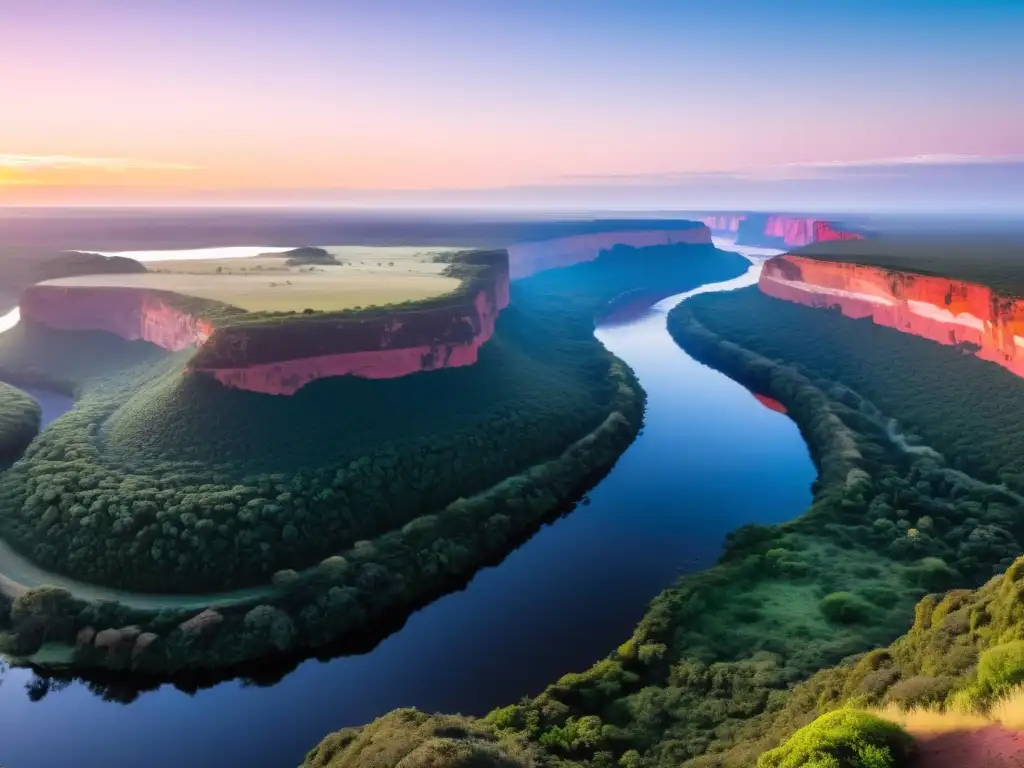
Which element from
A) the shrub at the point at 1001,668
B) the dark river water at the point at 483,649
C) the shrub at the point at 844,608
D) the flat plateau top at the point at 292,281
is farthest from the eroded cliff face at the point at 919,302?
the shrub at the point at 1001,668

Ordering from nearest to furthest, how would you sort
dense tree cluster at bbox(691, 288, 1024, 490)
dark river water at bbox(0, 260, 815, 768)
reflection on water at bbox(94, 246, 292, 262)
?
dark river water at bbox(0, 260, 815, 768), dense tree cluster at bbox(691, 288, 1024, 490), reflection on water at bbox(94, 246, 292, 262)

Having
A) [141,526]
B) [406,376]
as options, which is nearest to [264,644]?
[141,526]

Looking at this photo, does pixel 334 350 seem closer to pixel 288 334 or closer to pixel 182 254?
pixel 288 334

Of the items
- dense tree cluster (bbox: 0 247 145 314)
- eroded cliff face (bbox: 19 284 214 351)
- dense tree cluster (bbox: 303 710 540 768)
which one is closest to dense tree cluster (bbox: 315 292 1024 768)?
dense tree cluster (bbox: 303 710 540 768)

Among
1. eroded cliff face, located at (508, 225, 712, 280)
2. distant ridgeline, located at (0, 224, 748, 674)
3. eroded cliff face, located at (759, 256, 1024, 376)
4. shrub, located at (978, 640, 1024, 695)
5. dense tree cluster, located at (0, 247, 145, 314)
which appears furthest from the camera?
eroded cliff face, located at (508, 225, 712, 280)

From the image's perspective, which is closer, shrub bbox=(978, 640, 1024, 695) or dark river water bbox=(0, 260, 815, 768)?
shrub bbox=(978, 640, 1024, 695)

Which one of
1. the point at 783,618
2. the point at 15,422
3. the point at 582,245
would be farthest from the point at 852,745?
the point at 582,245

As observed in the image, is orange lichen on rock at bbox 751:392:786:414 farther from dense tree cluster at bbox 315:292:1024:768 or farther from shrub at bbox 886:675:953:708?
shrub at bbox 886:675:953:708
